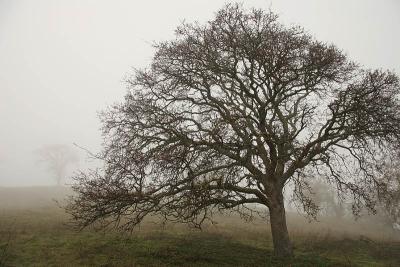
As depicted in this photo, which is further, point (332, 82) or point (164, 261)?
point (332, 82)

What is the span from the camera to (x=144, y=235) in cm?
1870

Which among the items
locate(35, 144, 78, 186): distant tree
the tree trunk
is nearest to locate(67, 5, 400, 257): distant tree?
the tree trunk

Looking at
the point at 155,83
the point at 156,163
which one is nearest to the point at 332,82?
the point at 155,83

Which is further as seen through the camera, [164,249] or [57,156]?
[57,156]

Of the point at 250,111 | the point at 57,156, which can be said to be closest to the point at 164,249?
the point at 250,111

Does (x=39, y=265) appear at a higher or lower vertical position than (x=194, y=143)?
lower

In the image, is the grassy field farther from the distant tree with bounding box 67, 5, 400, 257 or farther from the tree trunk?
the distant tree with bounding box 67, 5, 400, 257

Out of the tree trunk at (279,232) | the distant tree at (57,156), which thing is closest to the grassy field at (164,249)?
the tree trunk at (279,232)

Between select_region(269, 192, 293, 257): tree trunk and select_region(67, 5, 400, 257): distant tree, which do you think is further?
select_region(269, 192, 293, 257): tree trunk

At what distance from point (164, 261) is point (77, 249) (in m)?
3.91

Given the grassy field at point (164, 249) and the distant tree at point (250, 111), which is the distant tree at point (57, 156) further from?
the distant tree at point (250, 111)

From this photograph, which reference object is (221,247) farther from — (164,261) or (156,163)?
(156,163)

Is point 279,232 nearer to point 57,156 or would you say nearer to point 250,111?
point 250,111

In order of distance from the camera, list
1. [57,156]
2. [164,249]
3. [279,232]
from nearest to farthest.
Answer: [279,232] → [164,249] → [57,156]
